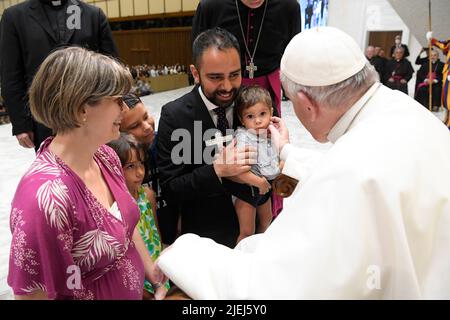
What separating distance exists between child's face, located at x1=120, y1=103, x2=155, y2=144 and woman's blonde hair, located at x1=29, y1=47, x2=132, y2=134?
822 millimetres

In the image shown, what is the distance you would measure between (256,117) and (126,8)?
57.0 feet

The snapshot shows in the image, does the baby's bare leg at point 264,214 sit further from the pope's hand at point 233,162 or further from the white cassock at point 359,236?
the white cassock at point 359,236

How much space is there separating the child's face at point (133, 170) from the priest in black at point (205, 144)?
18cm

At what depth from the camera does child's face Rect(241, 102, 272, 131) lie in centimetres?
249

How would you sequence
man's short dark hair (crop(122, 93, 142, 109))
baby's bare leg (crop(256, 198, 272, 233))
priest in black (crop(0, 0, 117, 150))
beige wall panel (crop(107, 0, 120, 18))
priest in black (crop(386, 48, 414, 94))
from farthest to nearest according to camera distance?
1. beige wall panel (crop(107, 0, 120, 18))
2. priest in black (crop(386, 48, 414, 94))
3. priest in black (crop(0, 0, 117, 150))
4. baby's bare leg (crop(256, 198, 272, 233))
5. man's short dark hair (crop(122, 93, 142, 109))

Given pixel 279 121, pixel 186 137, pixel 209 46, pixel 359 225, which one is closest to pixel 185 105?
pixel 186 137

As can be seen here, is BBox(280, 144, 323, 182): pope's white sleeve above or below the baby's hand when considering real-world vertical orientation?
above

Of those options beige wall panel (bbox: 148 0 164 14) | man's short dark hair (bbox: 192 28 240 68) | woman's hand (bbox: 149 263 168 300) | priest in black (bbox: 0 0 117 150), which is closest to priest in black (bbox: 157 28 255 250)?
man's short dark hair (bbox: 192 28 240 68)

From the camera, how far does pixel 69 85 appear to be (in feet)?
4.75

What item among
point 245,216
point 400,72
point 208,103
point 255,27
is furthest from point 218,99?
point 400,72

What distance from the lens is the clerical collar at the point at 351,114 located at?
1.56 metres

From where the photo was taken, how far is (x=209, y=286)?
4.28 ft

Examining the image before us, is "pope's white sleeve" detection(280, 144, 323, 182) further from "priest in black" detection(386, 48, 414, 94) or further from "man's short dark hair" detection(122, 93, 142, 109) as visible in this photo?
"priest in black" detection(386, 48, 414, 94)
